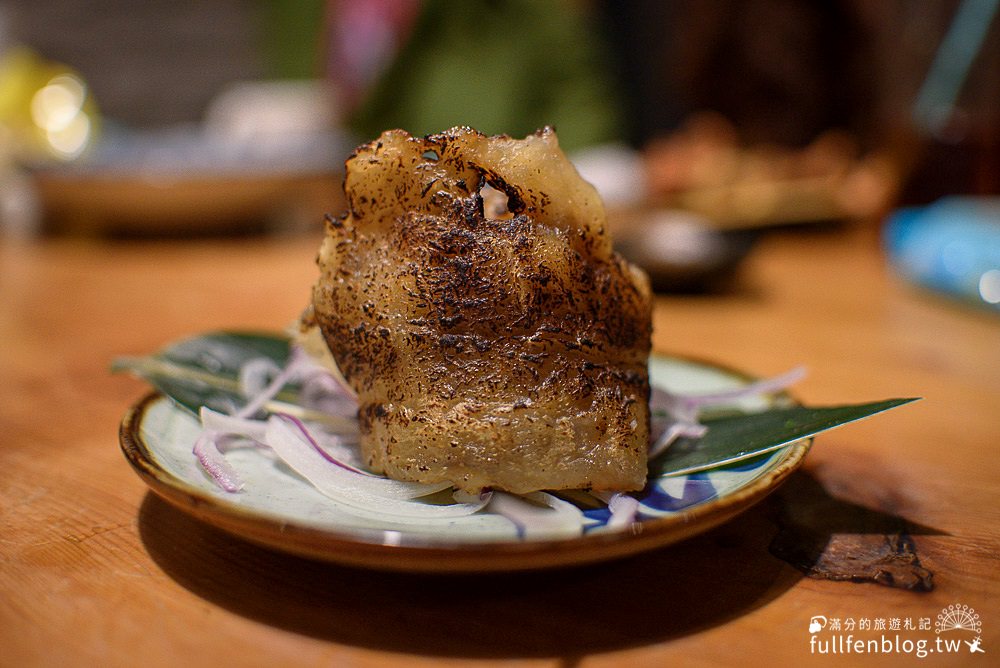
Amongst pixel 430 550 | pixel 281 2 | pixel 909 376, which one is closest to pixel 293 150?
pixel 909 376

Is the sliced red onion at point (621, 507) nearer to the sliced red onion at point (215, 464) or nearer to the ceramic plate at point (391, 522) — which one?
the ceramic plate at point (391, 522)

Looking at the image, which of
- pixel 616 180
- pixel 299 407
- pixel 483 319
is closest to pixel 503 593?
pixel 483 319

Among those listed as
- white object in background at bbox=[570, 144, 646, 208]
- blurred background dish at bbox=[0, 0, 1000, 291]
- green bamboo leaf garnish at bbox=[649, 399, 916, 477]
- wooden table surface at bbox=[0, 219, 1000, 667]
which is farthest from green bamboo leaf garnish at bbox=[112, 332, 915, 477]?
white object in background at bbox=[570, 144, 646, 208]

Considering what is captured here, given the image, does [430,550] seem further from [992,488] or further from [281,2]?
[281,2]

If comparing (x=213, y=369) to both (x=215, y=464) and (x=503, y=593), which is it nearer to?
(x=215, y=464)

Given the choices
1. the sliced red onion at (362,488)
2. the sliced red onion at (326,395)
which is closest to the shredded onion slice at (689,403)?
the sliced red onion at (362,488)
